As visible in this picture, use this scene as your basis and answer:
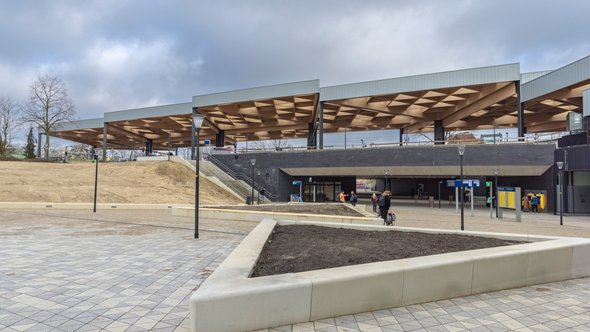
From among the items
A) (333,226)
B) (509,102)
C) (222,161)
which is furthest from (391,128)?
(333,226)

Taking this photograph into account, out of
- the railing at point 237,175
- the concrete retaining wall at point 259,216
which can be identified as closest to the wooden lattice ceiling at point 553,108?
the concrete retaining wall at point 259,216

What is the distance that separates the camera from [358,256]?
6402mm

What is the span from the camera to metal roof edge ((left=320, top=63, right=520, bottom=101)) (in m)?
30.4

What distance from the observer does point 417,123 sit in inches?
1934

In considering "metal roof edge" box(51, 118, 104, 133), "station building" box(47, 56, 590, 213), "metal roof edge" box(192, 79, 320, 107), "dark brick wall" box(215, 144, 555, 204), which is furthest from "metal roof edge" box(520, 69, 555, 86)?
"metal roof edge" box(51, 118, 104, 133)

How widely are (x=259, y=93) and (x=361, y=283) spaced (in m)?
35.0

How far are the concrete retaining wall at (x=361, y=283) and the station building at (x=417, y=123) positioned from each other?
59.2ft

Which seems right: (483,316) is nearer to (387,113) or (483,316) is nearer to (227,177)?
(227,177)

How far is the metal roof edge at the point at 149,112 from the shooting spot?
1757 inches

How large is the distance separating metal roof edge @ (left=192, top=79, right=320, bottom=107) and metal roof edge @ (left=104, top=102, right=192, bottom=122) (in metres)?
3.14

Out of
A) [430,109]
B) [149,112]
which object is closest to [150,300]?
[430,109]

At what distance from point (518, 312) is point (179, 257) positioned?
259 inches

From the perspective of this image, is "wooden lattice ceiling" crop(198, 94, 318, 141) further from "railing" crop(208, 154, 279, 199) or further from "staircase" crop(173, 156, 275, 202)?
"railing" crop(208, 154, 279, 199)

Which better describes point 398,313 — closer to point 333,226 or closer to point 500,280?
point 500,280
